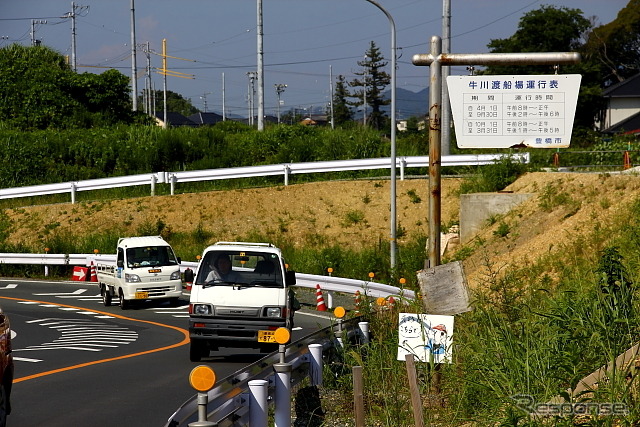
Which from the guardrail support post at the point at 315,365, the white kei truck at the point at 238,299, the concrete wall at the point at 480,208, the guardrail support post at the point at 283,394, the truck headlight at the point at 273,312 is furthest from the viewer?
the concrete wall at the point at 480,208

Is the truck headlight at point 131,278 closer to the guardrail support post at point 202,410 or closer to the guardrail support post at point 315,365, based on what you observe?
the guardrail support post at point 315,365

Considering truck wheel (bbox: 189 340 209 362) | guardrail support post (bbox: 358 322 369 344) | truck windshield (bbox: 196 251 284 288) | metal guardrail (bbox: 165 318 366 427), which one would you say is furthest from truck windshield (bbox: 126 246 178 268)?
metal guardrail (bbox: 165 318 366 427)

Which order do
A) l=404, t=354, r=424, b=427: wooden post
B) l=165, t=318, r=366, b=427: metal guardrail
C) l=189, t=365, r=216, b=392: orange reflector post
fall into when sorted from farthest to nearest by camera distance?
l=404, t=354, r=424, b=427: wooden post
l=165, t=318, r=366, b=427: metal guardrail
l=189, t=365, r=216, b=392: orange reflector post

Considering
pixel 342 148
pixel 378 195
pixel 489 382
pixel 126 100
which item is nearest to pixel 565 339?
pixel 489 382

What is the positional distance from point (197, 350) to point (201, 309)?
0.75 m

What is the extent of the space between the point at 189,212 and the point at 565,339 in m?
32.1

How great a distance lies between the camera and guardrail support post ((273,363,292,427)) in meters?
9.85

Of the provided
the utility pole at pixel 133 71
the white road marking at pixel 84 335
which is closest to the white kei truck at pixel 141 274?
the white road marking at pixel 84 335

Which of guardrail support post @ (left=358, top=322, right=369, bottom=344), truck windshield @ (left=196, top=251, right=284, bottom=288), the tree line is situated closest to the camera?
guardrail support post @ (left=358, top=322, right=369, bottom=344)

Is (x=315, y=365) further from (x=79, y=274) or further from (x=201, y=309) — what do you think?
(x=79, y=274)

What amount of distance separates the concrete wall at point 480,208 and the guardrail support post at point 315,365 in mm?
18094

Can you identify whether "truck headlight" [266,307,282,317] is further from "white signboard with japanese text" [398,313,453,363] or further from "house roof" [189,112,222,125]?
"house roof" [189,112,222,125]

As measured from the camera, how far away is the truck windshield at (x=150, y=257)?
2683 cm

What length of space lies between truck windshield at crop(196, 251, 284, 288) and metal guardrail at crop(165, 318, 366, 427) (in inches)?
185
